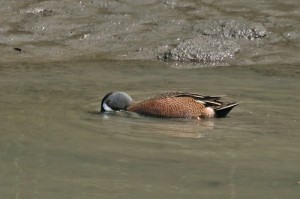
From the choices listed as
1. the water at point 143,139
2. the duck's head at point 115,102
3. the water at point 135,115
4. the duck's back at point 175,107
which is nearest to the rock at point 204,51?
the water at point 135,115

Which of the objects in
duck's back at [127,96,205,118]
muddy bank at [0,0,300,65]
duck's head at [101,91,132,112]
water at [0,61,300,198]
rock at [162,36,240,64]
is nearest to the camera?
water at [0,61,300,198]

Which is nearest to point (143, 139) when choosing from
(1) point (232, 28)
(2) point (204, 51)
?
(2) point (204, 51)

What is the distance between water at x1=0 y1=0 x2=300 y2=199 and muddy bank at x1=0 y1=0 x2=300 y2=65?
0.8 inches

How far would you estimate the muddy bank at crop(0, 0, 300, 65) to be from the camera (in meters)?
11.1

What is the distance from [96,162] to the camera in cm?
605

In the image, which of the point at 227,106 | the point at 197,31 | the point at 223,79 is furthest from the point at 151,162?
the point at 197,31

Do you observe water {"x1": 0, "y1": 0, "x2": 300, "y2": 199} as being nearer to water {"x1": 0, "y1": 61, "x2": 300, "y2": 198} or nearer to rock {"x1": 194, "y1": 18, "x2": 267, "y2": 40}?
water {"x1": 0, "y1": 61, "x2": 300, "y2": 198}

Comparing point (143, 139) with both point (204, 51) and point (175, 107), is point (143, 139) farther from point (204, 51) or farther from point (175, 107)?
point (204, 51)

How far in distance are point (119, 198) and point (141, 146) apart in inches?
56.5

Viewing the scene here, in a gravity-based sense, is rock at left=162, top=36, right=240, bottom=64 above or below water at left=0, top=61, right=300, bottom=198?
above

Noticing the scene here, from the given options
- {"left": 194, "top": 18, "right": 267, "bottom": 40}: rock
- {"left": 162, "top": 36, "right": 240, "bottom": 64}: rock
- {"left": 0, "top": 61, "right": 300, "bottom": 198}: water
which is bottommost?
{"left": 0, "top": 61, "right": 300, "bottom": 198}: water

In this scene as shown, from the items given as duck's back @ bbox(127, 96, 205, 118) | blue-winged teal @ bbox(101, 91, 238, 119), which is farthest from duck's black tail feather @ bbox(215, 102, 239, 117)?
duck's back @ bbox(127, 96, 205, 118)

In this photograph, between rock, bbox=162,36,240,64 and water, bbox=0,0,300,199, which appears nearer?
water, bbox=0,0,300,199

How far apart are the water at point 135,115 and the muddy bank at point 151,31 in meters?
0.02
